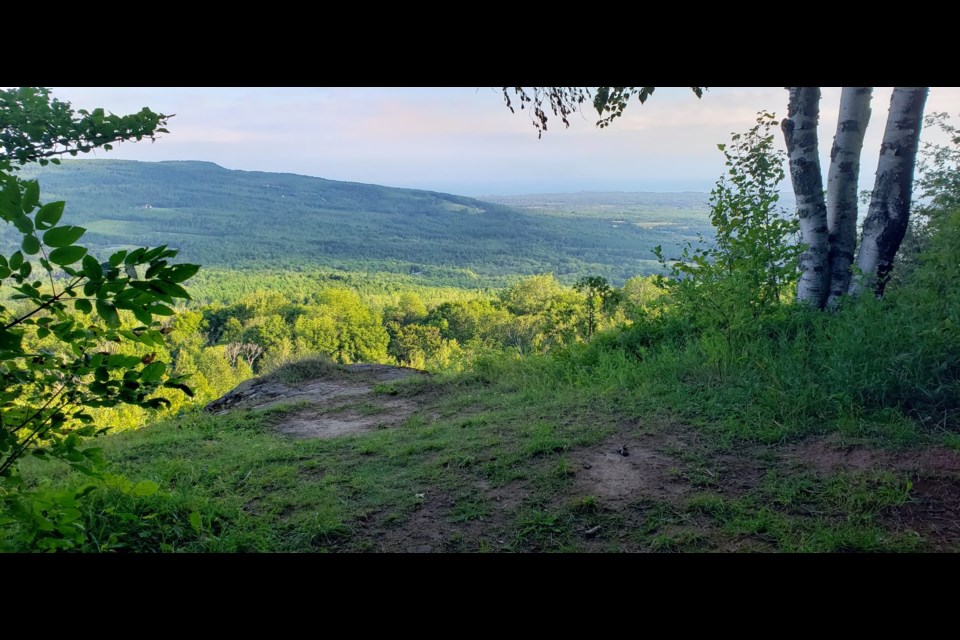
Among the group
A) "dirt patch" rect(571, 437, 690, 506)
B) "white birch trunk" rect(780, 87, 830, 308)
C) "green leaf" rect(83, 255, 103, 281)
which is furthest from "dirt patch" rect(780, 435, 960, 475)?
"green leaf" rect(83, 255, 103, 281)

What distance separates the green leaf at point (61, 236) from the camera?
1.13 m

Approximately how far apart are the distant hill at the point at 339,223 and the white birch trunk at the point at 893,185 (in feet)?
100

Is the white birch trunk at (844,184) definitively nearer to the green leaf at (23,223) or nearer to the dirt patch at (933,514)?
the dirt patch at (933,514)

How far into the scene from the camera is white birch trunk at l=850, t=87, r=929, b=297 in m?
4.94

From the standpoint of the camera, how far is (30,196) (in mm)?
1197

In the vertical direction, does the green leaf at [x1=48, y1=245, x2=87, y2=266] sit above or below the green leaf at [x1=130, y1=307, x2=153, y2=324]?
above

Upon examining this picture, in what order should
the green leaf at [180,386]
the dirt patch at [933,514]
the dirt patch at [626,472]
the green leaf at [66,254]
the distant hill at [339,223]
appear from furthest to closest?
the distant hill at [339,223]
the dirt patch at [626,472]
the dirt patch at [933,514]
the green leaf at [180,386]
the green leaf at [66,254]

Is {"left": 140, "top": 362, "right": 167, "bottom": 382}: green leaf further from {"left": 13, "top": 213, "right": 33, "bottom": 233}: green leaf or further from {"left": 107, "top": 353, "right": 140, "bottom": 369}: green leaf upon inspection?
{"left": 13, "top": 213, "right": 33, "bottom": 233}: green leaf

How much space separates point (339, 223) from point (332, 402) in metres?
74.1

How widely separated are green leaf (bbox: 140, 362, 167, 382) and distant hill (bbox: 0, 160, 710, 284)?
35531 mm

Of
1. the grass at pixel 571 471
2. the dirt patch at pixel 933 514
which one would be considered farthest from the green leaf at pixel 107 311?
the dirt patch at pixel 933 514

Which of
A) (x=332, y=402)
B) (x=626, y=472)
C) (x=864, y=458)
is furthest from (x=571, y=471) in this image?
(x=332, y=402)
